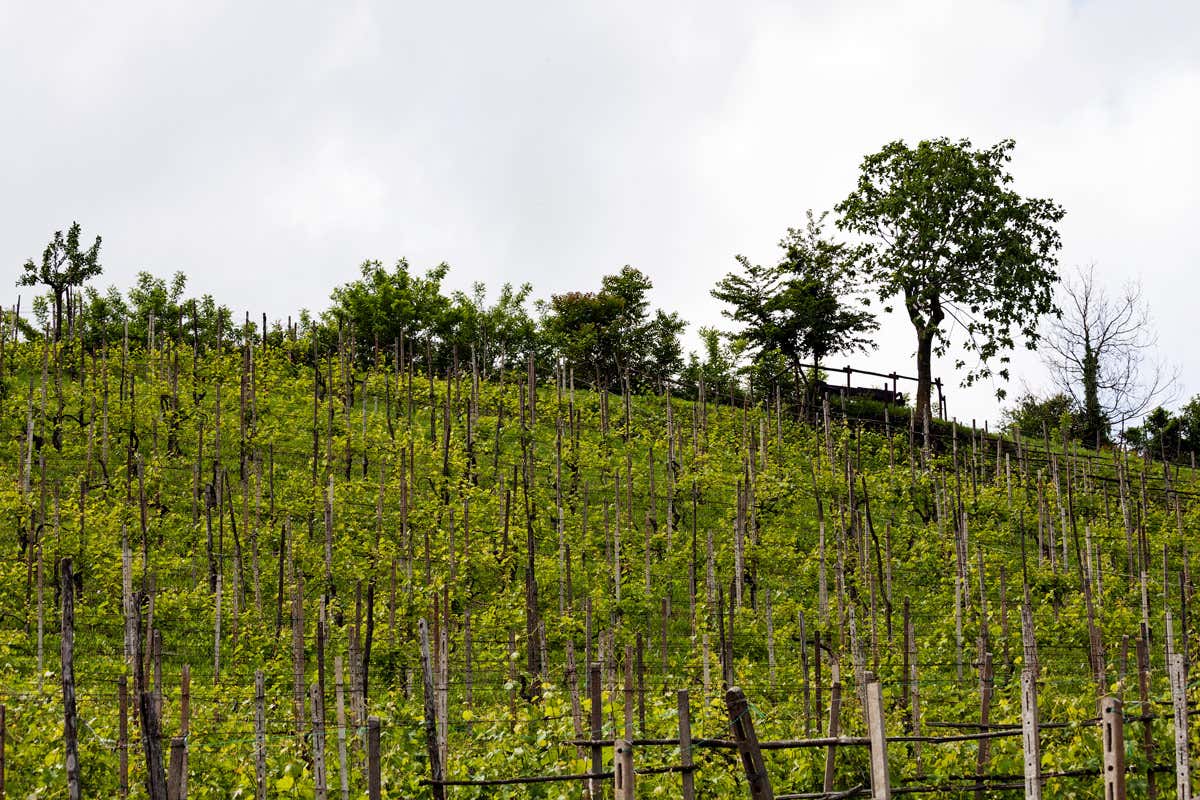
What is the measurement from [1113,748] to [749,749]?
8.37 feet

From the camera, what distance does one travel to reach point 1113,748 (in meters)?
7.87

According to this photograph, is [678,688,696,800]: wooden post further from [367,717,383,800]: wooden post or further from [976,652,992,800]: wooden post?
[976,652,992,800]: wooden post

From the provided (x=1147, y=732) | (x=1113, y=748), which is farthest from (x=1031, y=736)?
(x=1147, y=732)

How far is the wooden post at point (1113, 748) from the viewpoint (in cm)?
782

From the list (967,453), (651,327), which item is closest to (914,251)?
(967,453)

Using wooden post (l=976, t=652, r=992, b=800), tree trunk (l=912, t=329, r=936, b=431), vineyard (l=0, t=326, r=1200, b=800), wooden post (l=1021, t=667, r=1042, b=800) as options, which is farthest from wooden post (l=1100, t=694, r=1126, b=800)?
tree trunk (l=912, t=329, r=936, b=431)

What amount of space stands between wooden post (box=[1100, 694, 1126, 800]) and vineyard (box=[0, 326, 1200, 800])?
0.03m

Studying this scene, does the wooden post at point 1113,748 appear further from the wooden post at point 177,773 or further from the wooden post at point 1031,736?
the wooden post at point 177,773

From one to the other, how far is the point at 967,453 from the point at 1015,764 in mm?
17046

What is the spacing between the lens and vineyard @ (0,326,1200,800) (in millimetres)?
8516

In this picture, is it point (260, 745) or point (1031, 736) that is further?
point (1031, 736)

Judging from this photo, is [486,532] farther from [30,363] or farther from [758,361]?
[758,361]

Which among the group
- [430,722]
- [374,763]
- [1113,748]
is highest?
[430,722]

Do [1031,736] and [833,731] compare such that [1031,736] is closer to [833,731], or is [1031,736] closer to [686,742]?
[833,731]
